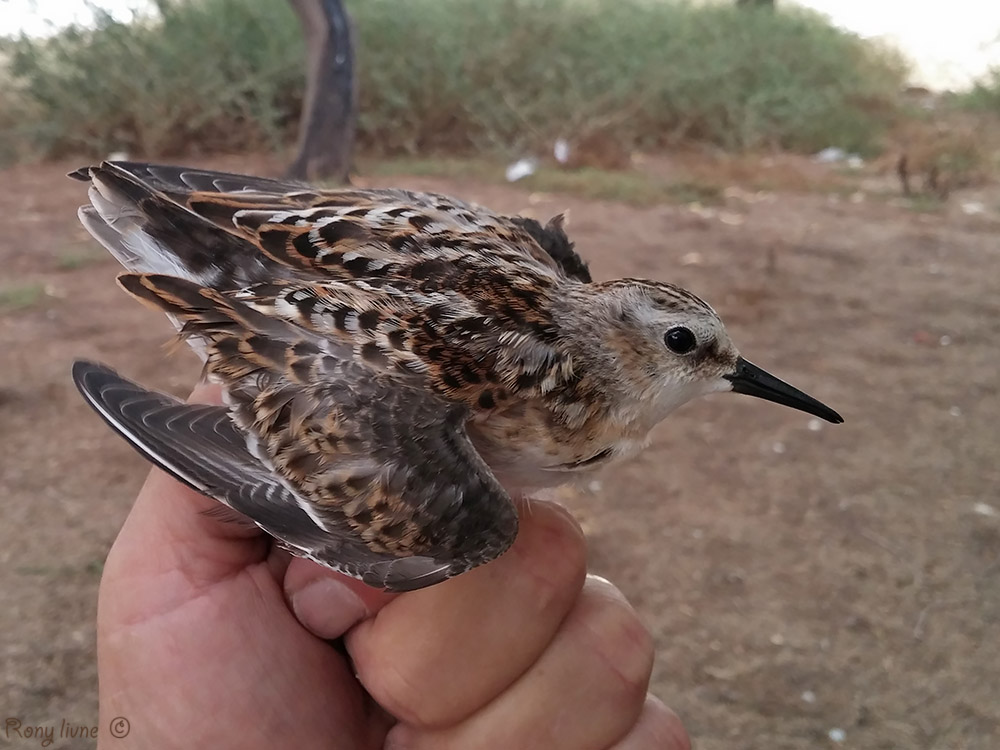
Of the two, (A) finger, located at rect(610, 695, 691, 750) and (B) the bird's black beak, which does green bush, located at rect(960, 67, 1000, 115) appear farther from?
(A) finger, located at rect(610, 695, 691, 750)

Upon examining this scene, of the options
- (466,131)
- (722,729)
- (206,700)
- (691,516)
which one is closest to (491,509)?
(206,700)

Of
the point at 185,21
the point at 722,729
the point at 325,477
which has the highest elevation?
the point at 185,21

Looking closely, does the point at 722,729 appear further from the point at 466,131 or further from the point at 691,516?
the point at 466,131

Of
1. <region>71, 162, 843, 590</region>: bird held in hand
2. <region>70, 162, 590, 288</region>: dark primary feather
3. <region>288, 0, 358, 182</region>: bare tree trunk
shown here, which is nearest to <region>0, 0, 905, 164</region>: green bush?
<region>288, 0, 358, 182</region>: bare tree trunk

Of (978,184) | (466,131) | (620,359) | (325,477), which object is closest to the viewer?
(325,477)

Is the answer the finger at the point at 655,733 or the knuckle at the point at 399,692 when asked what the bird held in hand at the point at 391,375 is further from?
the finger at the point at 655,733

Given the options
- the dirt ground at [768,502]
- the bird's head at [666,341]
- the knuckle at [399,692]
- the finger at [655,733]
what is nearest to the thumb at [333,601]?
the knuckle at [399,692]

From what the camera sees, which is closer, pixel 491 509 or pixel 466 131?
pixel 491 509

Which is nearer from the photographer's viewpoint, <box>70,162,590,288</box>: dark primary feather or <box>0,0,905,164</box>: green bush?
<box>70,162,590,288</box>: dark primary feather
